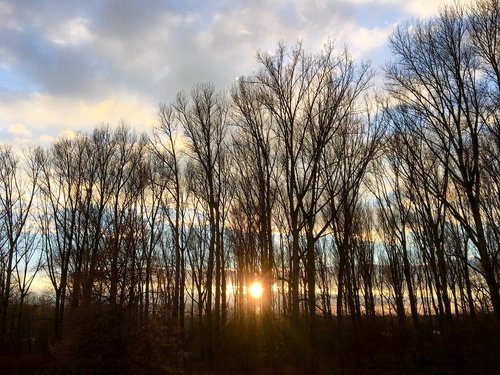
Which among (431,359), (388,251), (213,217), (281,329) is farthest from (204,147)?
(388,251)

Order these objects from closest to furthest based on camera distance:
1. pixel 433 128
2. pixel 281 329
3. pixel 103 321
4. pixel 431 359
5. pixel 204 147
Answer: pixel 103 321 → pixel 433 128 → pixel 281 329 → pixel 431 359 → pixel 204 147

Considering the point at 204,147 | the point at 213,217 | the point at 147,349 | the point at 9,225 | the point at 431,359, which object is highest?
the point at 204,147

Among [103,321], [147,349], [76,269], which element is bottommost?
[147,349]

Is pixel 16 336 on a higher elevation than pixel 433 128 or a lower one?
lower

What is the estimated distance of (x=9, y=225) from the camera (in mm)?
27750

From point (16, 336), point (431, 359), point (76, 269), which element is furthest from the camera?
point (16, 336)

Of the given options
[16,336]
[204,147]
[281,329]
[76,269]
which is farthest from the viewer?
[16,336]

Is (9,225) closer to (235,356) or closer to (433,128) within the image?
(235,356)

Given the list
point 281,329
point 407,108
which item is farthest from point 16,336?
point 407,108

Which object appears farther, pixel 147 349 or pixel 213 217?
pixel 213 217

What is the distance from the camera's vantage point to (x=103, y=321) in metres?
13.3

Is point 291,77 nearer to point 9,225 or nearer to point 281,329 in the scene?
point 281,329

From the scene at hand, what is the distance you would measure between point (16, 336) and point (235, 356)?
1891cm

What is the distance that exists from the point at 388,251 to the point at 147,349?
2230 cm
